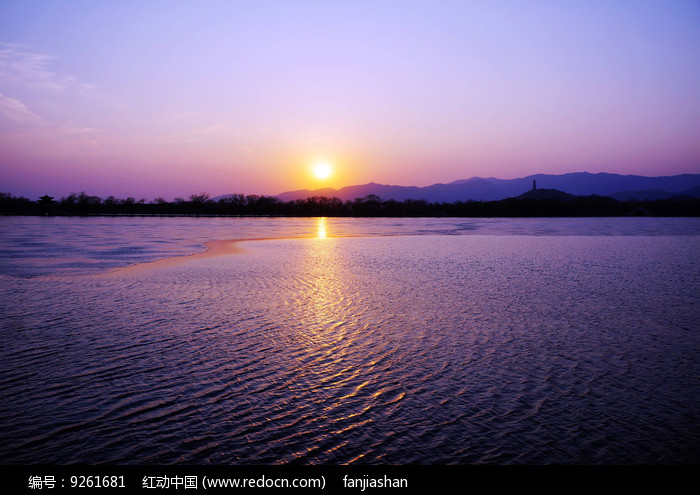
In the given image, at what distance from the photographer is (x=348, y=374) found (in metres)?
7.47

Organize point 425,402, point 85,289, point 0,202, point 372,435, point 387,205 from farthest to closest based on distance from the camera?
point 387,205 → point 0,202 → point 85,289 → point 425,402 → point 372,435

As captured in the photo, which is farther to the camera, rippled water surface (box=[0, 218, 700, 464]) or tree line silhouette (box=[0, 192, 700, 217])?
tree line silhouette (box=[0, 192, 700, 217])

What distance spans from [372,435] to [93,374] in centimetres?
476

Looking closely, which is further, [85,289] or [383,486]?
[85,289]

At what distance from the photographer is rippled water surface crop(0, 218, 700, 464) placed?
17.0 ft

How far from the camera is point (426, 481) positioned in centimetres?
445

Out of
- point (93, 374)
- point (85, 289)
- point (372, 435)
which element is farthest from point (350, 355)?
point (85, 289)

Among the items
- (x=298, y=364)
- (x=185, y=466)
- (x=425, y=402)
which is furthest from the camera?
(x=298, y=364)

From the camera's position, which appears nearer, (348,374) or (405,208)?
(348,374)

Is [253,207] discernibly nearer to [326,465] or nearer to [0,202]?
[0,202]

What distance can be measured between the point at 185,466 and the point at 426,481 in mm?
2491

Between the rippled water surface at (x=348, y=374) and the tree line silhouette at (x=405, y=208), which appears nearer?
the rippled water surface at (x=348, y=374)

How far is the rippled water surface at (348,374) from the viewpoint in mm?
5172

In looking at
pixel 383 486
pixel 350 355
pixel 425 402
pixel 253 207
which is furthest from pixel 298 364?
pixel 253 207
